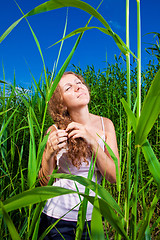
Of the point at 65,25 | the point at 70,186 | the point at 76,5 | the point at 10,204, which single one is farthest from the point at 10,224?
the point at 70,186

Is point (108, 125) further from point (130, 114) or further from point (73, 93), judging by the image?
point (130, 114)

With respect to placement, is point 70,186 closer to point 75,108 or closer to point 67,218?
point 67,218

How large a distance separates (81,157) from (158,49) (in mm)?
722

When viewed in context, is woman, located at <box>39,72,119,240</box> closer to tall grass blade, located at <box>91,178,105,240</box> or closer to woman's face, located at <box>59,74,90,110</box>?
woman's face, located at <box>59,74,90,110</box>

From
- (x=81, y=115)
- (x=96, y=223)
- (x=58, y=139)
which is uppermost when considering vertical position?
(x=81, y=115)

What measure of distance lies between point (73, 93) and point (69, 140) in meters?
0.21

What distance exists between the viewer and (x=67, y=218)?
1.00 meters

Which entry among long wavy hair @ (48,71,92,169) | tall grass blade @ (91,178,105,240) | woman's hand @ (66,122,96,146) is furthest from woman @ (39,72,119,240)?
tall grass blade @ (91,178,105,240)

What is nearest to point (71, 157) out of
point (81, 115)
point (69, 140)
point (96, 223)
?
point (69, 140)

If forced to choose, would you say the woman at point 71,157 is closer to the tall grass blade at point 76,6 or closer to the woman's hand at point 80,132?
the woman's hand at point 80,132

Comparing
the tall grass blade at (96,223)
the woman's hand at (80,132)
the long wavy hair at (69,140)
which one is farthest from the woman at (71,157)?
the tall grass blade at (96,223)

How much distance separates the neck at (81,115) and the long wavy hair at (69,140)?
0.04m

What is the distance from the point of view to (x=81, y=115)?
1055 millimetres

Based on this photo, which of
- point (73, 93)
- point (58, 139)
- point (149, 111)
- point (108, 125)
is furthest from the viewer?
point (108, 125)
